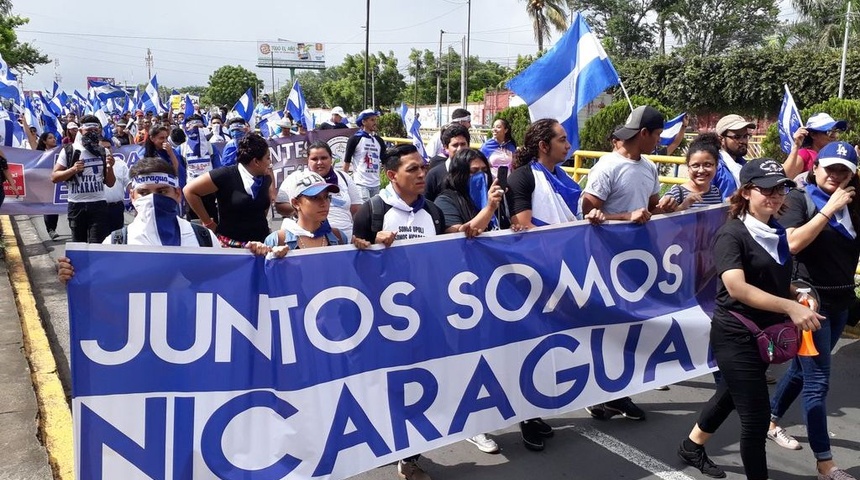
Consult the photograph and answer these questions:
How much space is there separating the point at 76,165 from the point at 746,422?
5911 mm

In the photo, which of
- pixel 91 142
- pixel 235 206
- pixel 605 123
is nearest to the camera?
pixel 235 206

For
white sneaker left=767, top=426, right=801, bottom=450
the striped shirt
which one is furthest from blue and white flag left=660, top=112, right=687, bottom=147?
white sneaker left=767, top=426, right=801, bottom=450

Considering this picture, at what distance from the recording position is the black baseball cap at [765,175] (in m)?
3.19

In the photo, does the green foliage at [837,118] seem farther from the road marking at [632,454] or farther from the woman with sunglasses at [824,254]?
the road marking at [632,454]

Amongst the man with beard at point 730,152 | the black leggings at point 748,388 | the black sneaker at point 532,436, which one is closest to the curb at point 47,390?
the black sneaker at point 532,436

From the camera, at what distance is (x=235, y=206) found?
4.67 m

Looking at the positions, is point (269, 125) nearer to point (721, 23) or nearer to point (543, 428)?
point (543, 428)

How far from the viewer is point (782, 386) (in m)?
A: 4.01

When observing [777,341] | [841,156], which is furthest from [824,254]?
[777,341]

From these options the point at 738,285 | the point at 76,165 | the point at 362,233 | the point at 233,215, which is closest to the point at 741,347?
the point at 738,285

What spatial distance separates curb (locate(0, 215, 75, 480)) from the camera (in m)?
3.74

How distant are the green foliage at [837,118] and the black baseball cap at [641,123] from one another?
10501 mm

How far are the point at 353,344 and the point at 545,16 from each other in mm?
52209

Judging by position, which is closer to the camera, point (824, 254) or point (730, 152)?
point (824, 254)
